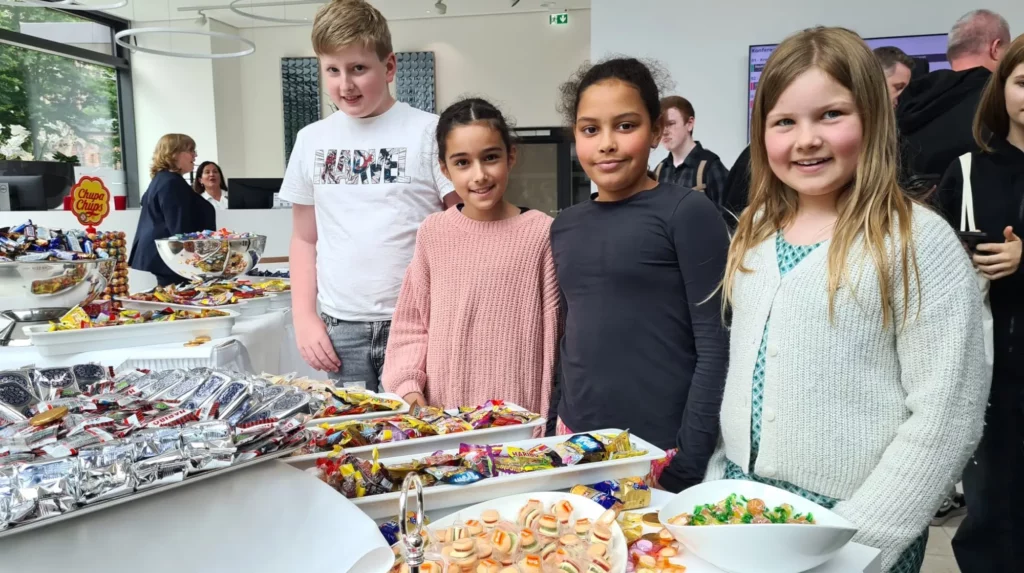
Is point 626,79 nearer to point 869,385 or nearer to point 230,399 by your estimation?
point 869,385

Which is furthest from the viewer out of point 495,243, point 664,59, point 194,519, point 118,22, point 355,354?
point 118,22

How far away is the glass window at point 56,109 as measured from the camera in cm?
760

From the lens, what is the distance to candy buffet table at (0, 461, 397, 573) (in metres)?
0.65

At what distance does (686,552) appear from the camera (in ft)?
2.67

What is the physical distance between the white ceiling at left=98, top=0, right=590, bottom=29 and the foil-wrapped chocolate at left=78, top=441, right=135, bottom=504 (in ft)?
26.7

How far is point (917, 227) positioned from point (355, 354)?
1.37 meters

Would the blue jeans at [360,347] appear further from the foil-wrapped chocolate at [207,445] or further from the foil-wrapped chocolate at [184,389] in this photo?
the foil-wrapped chocolate at [207,445]

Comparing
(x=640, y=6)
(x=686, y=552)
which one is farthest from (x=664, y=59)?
(x=686, y=552)

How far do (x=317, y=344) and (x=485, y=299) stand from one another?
0.58 meters

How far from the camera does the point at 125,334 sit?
1.83m

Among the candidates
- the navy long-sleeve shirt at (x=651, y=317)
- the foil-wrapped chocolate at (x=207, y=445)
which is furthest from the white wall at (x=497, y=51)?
the foil-wrapped chocolate at (x=207, y=445)

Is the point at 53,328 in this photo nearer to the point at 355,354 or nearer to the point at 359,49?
the point at 355,354

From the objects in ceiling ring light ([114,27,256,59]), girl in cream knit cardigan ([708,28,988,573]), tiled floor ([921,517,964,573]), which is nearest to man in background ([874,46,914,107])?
tiled floor ([921,517,964,573])

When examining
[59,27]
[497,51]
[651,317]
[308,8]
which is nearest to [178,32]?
[308,8]
